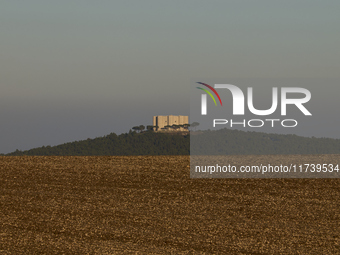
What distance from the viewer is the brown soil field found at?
8.07 meters

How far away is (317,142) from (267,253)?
12.6 meters

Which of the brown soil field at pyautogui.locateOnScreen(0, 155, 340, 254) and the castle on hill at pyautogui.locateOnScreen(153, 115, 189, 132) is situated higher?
the castle on hill at pyautogui.locateOnScreen(153, 115, 189, 132)

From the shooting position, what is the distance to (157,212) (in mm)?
10266

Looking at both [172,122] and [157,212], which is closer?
[157,212]

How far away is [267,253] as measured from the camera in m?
7.59

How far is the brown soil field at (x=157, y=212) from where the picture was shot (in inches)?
318

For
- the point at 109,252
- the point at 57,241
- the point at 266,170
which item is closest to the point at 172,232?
the point at 109,252

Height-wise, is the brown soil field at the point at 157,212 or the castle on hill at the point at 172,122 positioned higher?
the castle on hill at the point at 172,122

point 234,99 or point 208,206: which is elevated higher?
point 234,99

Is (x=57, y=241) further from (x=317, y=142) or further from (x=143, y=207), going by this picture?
(x=317, y=142)

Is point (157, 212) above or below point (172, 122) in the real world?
below

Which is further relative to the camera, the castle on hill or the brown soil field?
the castle on hill

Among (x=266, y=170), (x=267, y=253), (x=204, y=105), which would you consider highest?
(x=204, y=105)

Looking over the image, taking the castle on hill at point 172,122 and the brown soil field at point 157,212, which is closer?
the brown soil field at point 157,212
